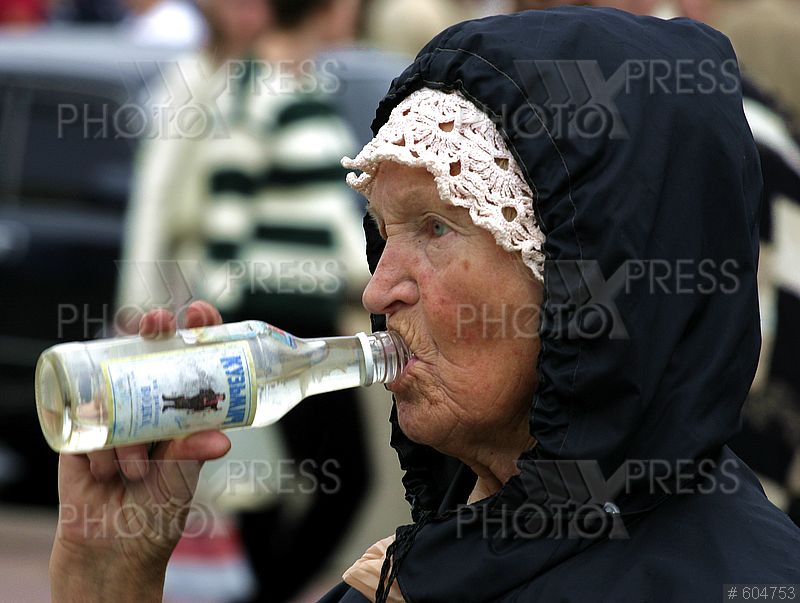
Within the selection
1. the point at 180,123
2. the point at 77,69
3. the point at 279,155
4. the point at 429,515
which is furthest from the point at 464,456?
the point at 77,69

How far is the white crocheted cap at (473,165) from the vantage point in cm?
218

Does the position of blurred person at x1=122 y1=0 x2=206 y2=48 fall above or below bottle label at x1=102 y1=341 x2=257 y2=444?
below

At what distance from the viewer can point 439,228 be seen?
7.47 feet

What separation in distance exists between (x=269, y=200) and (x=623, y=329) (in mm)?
3211

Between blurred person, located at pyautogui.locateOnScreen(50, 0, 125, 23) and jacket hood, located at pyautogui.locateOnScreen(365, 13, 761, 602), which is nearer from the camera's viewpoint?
jacket hood, located at pyautogui.locateOnScreen(365, 13, 761, 602)

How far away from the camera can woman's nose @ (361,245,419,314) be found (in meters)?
2.29

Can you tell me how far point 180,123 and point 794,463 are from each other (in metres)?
2.72


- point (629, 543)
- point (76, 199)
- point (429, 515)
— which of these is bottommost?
point (76, 199)

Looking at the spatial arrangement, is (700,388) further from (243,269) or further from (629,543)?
(243,269)

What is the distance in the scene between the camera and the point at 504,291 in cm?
221

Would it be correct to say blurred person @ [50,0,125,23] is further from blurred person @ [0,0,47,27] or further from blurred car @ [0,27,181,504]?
blurred car @ [0,27,181,504]

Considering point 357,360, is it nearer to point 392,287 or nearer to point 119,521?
point 392,287

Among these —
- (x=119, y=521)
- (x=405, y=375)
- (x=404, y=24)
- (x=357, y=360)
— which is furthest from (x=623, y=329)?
Answer: (x=404, y=24)

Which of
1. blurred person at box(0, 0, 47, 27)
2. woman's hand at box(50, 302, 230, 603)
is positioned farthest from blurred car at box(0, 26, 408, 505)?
woman's hand at box(50, 302, 230, 603)
